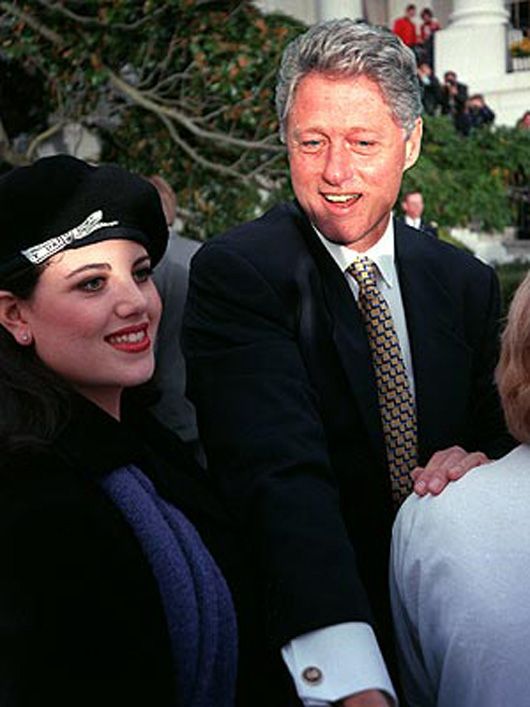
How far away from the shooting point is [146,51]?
826 centimetres

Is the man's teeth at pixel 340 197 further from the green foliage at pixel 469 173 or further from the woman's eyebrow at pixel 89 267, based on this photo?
the green foliage at pixel 469 173

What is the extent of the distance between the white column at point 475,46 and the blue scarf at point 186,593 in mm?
18360

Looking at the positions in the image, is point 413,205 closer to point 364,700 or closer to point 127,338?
point 127,338

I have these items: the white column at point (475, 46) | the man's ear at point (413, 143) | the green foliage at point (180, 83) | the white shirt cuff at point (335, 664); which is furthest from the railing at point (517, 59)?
the white shirt cuff at point (335, 664)

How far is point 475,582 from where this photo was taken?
149cm

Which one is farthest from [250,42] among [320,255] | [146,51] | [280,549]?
[280,549]

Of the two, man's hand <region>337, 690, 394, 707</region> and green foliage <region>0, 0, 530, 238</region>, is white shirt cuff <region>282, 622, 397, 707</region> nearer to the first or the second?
man's hand <region>337, 690, 394, 707</region>

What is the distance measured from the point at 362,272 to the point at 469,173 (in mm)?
9020

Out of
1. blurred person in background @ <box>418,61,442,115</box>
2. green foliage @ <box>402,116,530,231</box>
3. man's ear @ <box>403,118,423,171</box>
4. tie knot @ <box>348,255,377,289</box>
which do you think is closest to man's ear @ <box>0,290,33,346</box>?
tie knot @ <box>348,255,377,289</box>

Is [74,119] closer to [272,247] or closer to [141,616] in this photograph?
[272,247]

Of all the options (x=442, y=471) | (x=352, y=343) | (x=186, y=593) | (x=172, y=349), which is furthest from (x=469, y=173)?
(x=186, y=593)

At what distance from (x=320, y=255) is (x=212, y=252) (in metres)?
0.22

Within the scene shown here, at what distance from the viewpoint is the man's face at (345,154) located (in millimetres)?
1886

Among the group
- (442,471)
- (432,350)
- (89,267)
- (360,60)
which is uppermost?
(360,60)
